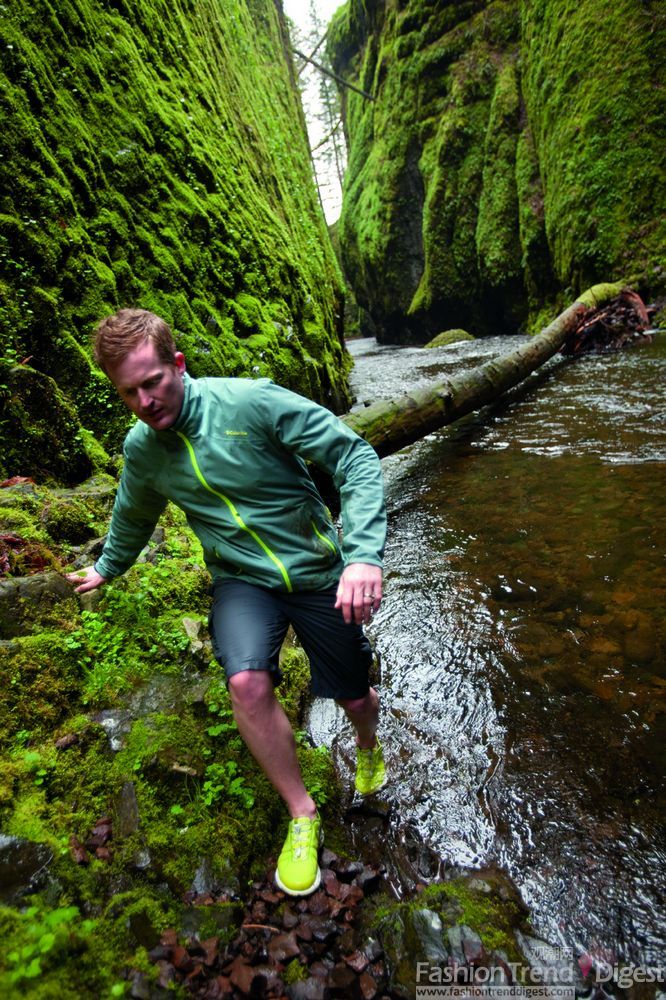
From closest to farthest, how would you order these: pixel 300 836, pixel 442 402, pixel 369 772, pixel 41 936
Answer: pixel 41 936, pixel 300 836, pixel 369 772, pixel 442 402

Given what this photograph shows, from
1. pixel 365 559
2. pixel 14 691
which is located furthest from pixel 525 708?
pixel 14 691

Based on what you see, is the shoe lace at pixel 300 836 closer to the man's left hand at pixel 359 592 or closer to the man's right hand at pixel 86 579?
the man's left hand at pixel 359 592

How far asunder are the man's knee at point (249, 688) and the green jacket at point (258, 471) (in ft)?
1.25

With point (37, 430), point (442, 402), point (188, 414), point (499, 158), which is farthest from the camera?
point (499, 158)

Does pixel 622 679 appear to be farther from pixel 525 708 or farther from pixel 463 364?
pixel 463 364

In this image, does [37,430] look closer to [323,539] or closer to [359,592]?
[323,539]

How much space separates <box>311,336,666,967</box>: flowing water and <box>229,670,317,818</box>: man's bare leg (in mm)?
501

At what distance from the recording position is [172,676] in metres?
2.63

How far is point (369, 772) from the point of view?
2.33 m

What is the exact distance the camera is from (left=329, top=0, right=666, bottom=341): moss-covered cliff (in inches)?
503

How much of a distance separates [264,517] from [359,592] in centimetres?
55

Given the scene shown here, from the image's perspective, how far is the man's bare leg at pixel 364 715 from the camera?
2.23 meters

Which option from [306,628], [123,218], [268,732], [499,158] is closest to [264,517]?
[306,628]

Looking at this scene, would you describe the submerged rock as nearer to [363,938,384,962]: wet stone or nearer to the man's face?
the man's face
